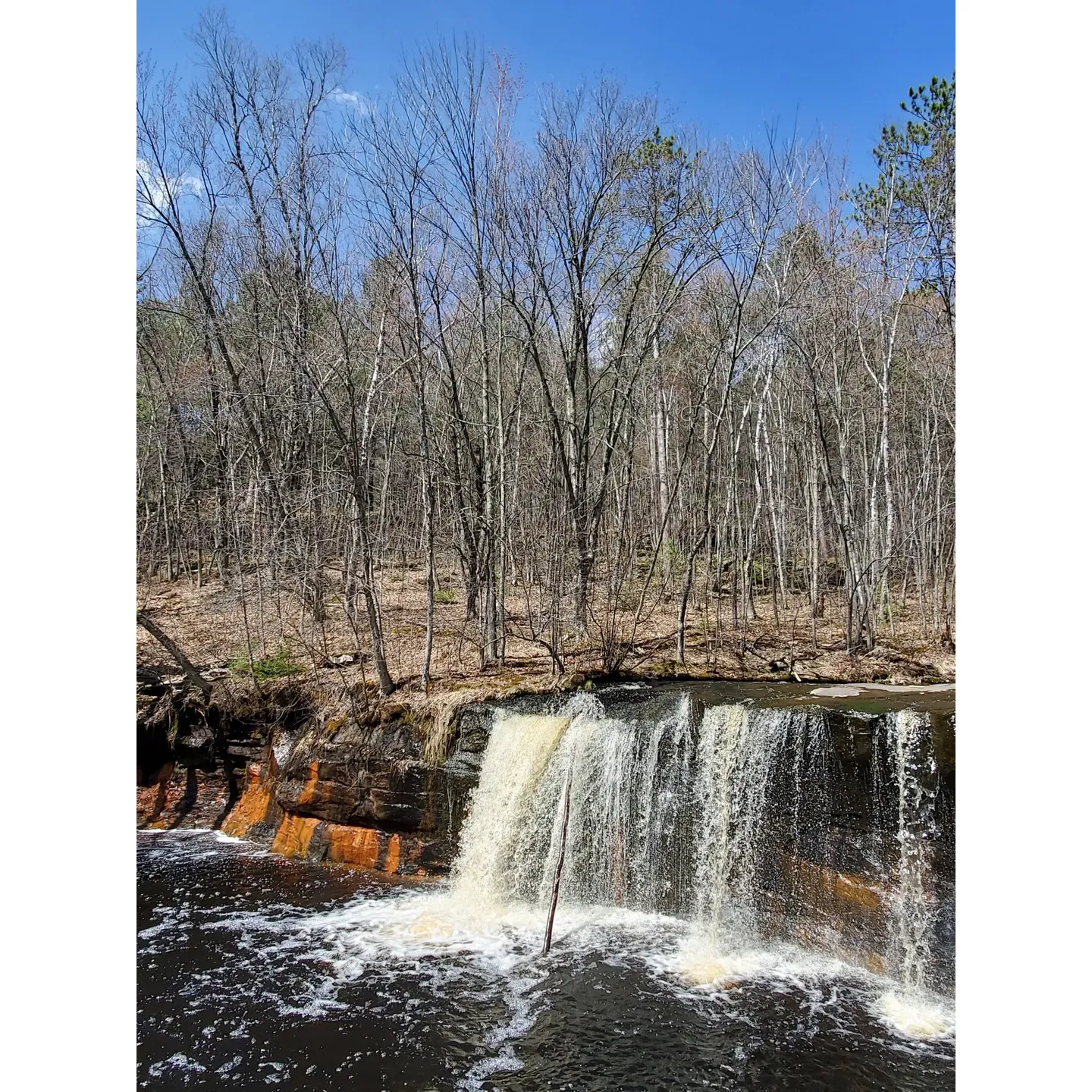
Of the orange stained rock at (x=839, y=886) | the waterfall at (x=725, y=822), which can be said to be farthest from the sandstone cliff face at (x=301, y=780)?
the orange stained rock at (x=839, y=886)

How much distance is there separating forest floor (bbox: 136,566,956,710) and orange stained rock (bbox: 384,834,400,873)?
3.72 feet

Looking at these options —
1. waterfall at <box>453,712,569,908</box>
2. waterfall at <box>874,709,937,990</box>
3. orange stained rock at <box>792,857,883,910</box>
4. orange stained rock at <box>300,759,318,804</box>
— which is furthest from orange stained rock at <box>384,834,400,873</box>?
waterfall at <box>874,709,937,990</box>

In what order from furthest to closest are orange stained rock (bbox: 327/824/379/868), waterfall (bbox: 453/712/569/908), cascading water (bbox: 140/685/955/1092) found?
orange stained rock (bbox: 327/824/379/868) < waterfall (bbox: 453/712/569/908) < cascading water (bbox: 140/685/955/1092)

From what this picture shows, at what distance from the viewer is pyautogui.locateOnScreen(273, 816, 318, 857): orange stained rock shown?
21.8 feet

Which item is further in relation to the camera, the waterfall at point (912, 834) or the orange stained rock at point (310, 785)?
the orange stained rock at point (310, 785)

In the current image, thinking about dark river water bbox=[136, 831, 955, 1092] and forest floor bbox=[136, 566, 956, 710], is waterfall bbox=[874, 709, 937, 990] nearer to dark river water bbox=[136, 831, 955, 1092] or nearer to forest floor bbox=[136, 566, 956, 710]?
dark river water bbox=[136, 831, 955, 1092]

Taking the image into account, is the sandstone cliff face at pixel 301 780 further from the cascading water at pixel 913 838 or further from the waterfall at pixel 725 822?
the cascading water at pixel 913 838

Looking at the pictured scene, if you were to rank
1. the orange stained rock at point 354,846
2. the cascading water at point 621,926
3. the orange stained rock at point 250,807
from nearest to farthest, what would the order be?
the cascading water at point 621,926
the orange stained rock at point 354,846
the orange stained rock at point 250,807

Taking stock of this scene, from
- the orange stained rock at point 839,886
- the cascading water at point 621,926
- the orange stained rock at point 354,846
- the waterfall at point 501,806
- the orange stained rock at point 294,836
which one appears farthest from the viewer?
the orange stained rock at point 294,836

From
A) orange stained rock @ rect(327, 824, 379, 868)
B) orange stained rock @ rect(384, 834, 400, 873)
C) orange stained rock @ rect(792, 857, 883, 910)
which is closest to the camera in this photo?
orange stained rock @ rect(792, 857, 883, 910)

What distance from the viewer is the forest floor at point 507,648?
7.18 m

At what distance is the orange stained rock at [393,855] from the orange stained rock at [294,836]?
78 cm
